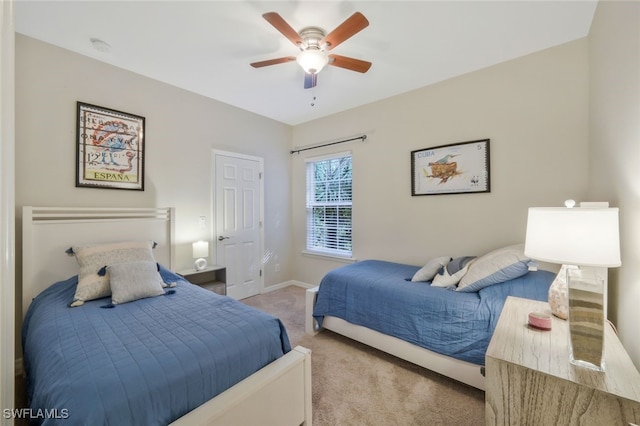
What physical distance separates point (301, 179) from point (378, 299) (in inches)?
103

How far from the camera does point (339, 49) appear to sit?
2.40 metres

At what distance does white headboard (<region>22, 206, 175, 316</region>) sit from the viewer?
2094mm

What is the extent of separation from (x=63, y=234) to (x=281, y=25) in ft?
8.13

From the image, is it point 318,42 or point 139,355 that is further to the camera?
point 318,42

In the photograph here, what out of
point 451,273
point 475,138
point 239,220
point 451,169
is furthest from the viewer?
point 239,220

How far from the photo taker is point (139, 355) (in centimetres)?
120

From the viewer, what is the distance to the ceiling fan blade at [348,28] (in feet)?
5.21

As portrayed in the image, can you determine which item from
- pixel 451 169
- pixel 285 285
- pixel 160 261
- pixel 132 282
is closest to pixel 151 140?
pixel 160 261

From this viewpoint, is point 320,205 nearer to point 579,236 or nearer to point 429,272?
point 429,272

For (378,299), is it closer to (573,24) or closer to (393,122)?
(393,122)

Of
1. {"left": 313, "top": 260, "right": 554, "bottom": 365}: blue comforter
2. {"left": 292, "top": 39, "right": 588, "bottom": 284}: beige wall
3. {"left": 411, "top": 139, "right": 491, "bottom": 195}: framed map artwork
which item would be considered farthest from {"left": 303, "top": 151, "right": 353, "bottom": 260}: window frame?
{"left": 313, "top": 260, "right": 554, "bottom": 365}: blue comforter

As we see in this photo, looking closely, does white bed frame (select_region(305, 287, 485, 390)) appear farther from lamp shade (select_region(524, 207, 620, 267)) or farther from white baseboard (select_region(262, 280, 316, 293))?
white baseboard (select_region(262, 280, 316, 293))

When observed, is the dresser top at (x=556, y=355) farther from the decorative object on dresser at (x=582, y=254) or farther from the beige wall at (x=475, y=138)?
the beige wall at (x=475, y=138)

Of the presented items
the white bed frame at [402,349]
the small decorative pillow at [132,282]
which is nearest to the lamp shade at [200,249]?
the small decorative pillow at [132,282]
